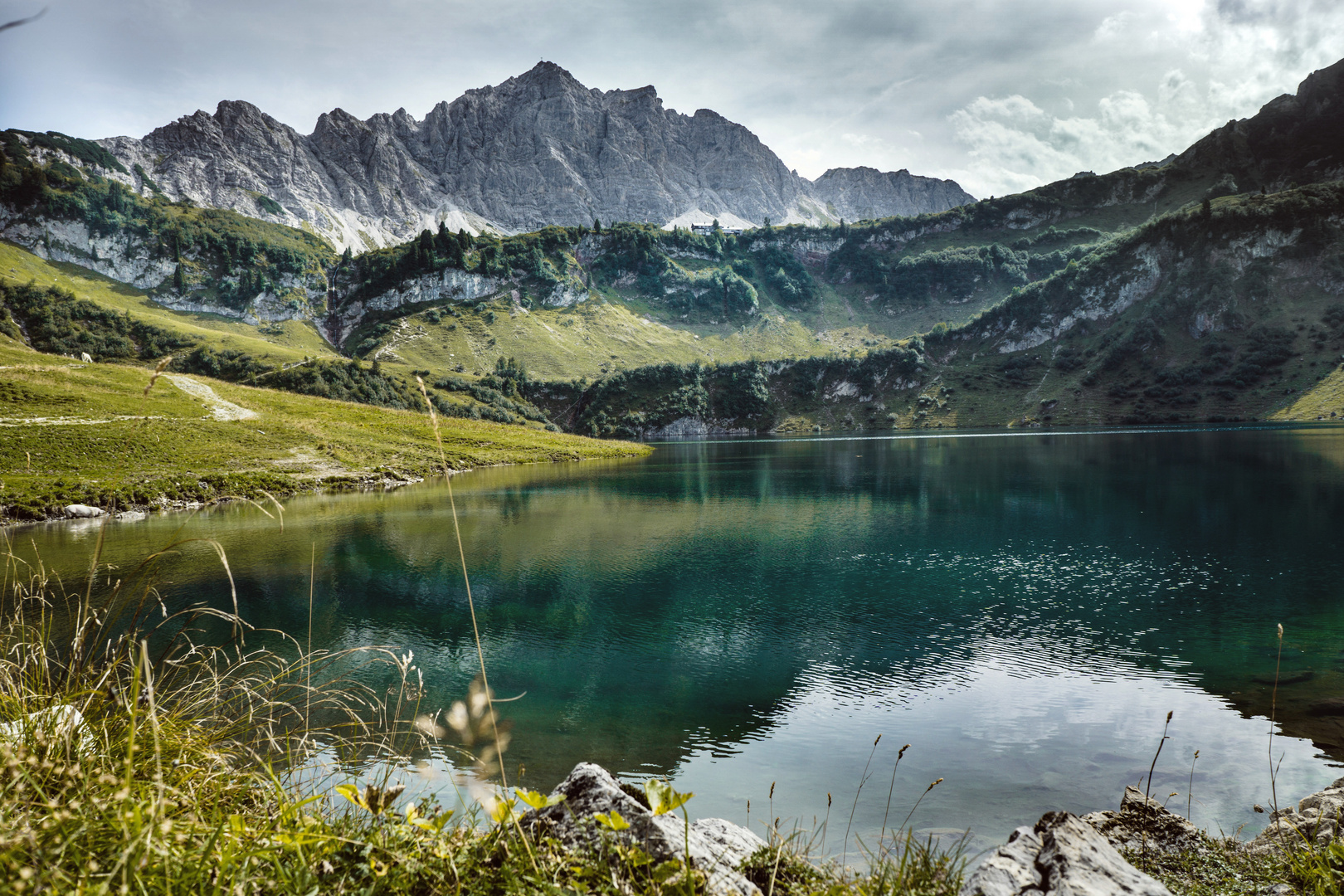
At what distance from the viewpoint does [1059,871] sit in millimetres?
4594

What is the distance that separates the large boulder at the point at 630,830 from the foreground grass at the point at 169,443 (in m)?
31.9

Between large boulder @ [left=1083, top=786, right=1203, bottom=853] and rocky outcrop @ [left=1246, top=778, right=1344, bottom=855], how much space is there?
0.60 m

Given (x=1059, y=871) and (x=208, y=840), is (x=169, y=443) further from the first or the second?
(x=1059, y=871)

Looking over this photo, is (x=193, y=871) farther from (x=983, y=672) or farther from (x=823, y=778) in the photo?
(x=983, y=672)

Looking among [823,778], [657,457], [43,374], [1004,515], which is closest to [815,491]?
[1004,515]

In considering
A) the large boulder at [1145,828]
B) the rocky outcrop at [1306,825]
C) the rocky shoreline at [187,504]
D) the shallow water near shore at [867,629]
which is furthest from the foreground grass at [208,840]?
the rocky shoreline at [187,504]

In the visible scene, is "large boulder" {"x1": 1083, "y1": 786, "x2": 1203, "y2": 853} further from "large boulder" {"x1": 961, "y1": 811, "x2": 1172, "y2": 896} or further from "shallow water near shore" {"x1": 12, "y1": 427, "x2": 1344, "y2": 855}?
"large boulder" {"x1": 961, "y1": 811, "x2": 1172, "y2": 896}

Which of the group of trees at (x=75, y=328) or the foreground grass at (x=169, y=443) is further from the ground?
the group of trees at (x=75, y=328)

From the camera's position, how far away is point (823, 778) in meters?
11.0

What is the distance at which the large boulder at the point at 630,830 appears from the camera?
12.4ft

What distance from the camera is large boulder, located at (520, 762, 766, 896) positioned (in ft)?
12.4

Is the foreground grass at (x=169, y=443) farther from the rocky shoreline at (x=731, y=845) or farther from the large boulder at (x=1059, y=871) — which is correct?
the large boulder at (x=1059, y=871)

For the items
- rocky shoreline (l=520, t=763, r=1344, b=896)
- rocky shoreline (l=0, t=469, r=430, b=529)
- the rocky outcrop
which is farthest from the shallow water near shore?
rocky shoreline (l=0, t=469, r=430, b=529)

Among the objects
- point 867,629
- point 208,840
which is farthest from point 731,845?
point 867,629
